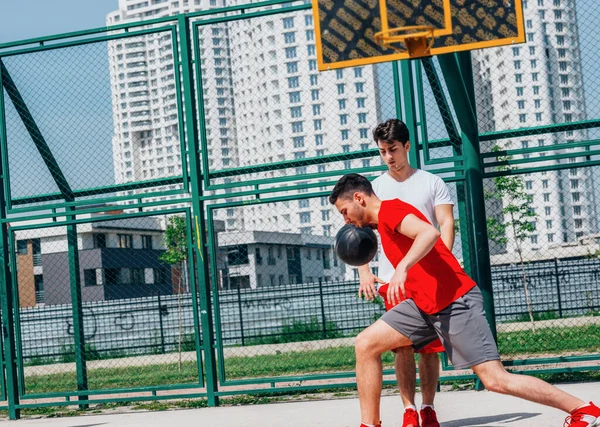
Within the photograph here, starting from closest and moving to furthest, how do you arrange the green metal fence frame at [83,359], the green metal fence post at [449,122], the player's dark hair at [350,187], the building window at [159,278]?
the player's dark hair at [350,187], the green metal fence post at [449,122], the green metal fence frame at [83,359], the building window at [159,278]

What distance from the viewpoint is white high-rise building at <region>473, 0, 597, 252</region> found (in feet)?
29.1

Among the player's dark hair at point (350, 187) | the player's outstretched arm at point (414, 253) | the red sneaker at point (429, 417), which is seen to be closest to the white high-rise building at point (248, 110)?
the red sneaker at point (429, 417)

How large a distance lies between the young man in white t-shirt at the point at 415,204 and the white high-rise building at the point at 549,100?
6.09 ft

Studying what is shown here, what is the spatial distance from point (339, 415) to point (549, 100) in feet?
20.5

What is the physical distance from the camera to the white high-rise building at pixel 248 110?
31.6 ft

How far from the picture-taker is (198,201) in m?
8.59

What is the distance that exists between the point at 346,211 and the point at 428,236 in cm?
59

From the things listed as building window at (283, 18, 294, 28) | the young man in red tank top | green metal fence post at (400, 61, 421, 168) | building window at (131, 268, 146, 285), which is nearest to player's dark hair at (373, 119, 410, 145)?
the young man in red tank top

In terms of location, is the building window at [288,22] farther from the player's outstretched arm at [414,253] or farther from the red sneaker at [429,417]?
the player's outstretched arm at [414,253]

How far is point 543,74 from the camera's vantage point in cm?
1176

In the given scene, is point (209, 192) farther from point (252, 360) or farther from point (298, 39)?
point (252, 360)

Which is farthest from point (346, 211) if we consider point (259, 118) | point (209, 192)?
point (259, 118)

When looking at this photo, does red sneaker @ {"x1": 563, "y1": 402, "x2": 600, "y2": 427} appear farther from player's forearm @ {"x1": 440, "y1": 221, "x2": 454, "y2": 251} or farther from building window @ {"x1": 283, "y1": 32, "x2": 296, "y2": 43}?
building window @ {"x1": 283, "y1": 32, "x2": 296, "y2": 43}

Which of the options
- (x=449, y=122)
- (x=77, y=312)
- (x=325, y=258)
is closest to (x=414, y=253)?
(x=449, y=122)
